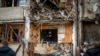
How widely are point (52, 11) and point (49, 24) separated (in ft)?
3.26

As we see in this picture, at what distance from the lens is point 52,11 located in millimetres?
23219

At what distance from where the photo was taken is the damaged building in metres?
22.4

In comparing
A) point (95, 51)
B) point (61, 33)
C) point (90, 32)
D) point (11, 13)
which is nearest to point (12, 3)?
point (11, 13)

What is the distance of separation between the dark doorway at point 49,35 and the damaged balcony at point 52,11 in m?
0.95

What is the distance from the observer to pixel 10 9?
24.9 m

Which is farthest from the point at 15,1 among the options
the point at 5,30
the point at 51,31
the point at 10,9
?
the point at 51,31

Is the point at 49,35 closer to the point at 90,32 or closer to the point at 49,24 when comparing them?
the point at 49,24

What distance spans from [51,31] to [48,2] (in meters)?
2.16

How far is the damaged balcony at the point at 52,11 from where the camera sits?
22.7m

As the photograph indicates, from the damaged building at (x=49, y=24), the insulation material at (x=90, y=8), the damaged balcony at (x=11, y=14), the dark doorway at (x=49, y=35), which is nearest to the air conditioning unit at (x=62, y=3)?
the damaged building at (x=49, y=24)

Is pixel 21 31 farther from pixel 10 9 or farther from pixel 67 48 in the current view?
pixel 67 48

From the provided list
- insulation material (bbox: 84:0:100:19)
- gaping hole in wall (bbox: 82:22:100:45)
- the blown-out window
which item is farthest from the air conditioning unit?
the blown-out window

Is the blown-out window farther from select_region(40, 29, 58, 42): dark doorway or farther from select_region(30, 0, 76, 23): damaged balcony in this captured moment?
select_region(40, 29, 58, 42): dark doorway

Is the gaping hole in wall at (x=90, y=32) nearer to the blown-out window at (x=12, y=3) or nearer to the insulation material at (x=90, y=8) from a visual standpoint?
the insulation material at (x=90, y=8)
